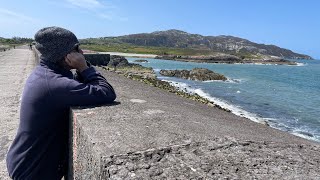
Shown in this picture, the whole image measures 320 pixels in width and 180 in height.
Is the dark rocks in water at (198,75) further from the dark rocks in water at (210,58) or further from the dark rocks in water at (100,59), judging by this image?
the dark rocks in water at (210,58)

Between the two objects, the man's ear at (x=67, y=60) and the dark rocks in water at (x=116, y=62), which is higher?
the man's ear at (x=67, y=60)

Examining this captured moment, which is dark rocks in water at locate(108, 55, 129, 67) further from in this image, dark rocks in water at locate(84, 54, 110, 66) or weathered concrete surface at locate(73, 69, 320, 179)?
weathered concrete surface at locate(73, 69, 320, 179)

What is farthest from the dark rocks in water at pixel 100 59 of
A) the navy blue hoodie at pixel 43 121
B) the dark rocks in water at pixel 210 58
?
the dark rocks in water at pixel 210 58

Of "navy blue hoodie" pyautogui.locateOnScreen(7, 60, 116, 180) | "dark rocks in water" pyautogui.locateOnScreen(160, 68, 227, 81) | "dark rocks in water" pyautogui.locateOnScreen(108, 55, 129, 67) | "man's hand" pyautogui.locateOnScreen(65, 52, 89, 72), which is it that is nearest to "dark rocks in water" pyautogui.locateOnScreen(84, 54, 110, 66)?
"dark rocks in water" pyautogui.locateOnScreen(108, 55, 129, 67)

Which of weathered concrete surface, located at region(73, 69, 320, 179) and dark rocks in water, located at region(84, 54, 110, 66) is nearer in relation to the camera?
weathered concrete surface, located at region(73, 69, 320, 179)

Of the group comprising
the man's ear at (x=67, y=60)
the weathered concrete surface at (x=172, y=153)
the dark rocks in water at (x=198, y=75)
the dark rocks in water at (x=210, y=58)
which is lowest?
the dark rocks in water at (x=210, y=58)

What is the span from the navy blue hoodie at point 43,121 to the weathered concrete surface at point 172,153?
0.16m

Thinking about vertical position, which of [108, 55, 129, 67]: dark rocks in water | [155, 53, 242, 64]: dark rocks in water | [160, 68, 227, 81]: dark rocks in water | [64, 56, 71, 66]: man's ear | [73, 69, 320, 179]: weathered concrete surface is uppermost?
[64, 56, 71, 66]: man's ear

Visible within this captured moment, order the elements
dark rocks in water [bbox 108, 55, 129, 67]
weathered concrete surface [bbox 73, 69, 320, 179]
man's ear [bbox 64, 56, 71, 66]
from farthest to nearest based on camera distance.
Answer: dark rocks in water [bbox 108, 55, 129, 67] → man's ear [bbox 64, 56, 71, 66] → weathered concrete surface [bbox 73, 69, 320, 179]

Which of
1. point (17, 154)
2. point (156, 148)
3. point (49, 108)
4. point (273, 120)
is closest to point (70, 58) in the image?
point (49, 108)

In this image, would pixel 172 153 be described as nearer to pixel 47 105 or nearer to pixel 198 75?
pixel 47 105

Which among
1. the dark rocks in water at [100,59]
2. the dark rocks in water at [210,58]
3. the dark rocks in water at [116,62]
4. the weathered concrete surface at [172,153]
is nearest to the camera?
the weathered concrete surface at [172,153]

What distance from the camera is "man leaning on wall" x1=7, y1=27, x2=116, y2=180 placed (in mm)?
2646

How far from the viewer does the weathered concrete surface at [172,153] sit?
1.98m
